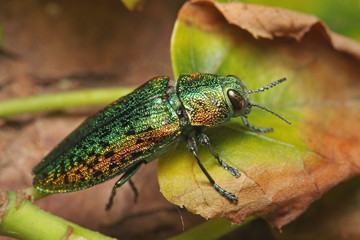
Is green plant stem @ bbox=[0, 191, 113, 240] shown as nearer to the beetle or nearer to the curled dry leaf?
the beetle

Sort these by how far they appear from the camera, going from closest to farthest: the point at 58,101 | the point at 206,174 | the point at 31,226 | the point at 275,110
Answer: the point at 31,226 < the point at 206,174 < the point at 275,110 < the point at 58,101

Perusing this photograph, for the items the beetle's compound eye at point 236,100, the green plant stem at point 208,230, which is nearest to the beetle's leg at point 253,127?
the beetle's compound eye at point 236,100

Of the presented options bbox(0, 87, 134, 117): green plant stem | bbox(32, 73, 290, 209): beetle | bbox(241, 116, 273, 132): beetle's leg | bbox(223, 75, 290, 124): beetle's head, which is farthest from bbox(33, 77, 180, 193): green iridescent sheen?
bbox(0, 87, 134, 117): green plant stem

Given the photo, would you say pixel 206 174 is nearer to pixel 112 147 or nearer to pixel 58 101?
pixel 112 147

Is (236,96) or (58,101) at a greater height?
(236,96)

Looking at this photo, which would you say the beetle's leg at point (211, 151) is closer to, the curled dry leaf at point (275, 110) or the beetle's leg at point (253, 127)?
the curled dry leaf at point (275, 110)

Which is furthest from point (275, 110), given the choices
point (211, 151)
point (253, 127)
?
point (211, 151)

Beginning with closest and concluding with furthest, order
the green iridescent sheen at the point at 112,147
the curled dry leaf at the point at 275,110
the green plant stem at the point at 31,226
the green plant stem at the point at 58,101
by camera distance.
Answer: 1. the green plant stem at the point at 31,226
2. the curled dry leaf at the point at 275,110
3. the green iridescent sheen at the point at 112,147
4. the green plant stem at the point at 58,101
